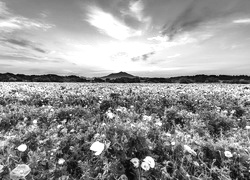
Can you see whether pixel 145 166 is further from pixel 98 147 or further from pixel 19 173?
pixel 19 173

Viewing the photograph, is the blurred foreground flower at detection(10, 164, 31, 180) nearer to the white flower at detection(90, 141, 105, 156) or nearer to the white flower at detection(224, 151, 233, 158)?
the white flower at detection(90, 141, 105, 156)

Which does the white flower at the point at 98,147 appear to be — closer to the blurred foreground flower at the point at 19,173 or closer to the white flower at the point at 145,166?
the white flower at the point at 145,166

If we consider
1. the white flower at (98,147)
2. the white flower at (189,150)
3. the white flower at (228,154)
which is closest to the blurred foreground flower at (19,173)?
the white flower at (98,147)

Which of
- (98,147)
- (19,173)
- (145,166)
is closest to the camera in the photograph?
Answer: (19,173)

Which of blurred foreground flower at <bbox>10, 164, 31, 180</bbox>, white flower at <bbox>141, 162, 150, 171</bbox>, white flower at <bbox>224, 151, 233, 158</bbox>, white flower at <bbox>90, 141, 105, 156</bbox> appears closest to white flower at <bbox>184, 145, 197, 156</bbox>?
white flower at <bbox>224, 151, 233, 158</bbox>

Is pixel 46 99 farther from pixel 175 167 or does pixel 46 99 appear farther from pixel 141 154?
pixel 175 167

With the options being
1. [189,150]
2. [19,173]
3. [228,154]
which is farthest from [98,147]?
[228,154]

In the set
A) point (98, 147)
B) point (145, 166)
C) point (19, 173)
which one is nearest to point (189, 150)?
point (145, 166)

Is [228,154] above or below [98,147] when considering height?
below

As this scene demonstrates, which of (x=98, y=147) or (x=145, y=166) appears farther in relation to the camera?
(x=98, y=147)

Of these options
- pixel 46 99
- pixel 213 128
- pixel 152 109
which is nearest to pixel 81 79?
pixel 46 99

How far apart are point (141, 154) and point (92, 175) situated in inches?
31.6

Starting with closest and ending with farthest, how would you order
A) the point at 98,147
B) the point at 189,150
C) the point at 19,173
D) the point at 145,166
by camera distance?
1. the point at 19,173
2. the point at 145,166
3. the point at 98,147
4. the point at 189,150

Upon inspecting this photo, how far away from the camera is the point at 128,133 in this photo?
2.78m
